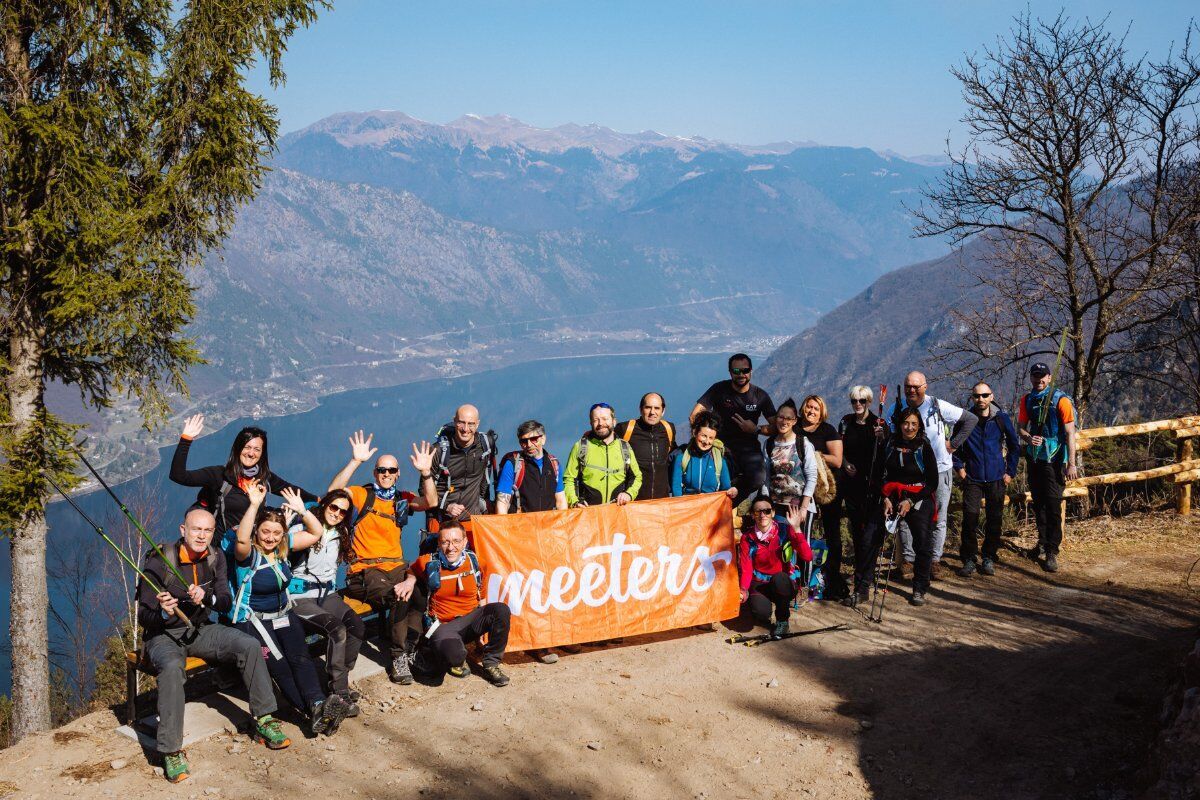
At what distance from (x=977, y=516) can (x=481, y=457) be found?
583 cm

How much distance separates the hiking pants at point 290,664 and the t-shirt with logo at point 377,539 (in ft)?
3.81

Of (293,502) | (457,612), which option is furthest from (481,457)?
(293,502)

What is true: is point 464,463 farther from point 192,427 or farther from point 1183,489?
point 1183,489

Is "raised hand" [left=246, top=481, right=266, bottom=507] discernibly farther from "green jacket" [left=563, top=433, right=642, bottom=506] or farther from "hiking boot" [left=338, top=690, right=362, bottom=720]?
"green jacket" [left=563, top=433, right=642, bottom=506]

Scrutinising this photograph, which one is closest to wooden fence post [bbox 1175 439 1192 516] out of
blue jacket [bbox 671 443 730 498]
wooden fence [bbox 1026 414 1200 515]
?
wooden fence [bbox 1026 414 1200 515]

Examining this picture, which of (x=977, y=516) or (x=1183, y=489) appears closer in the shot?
(x=977, y=516)

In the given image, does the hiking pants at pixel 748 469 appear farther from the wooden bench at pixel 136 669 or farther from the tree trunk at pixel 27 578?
the tree trunk at pixel 27 578

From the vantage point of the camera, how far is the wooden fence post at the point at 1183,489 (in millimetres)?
12281

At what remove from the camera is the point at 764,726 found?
7.28m

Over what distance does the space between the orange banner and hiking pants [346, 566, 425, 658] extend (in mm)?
709

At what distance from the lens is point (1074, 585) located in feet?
33.3

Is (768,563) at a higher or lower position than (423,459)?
lower

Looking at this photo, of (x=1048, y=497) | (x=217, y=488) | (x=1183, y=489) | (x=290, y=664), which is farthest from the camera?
(x=1183, y=489)

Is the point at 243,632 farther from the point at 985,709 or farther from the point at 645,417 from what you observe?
the point at 985,709
